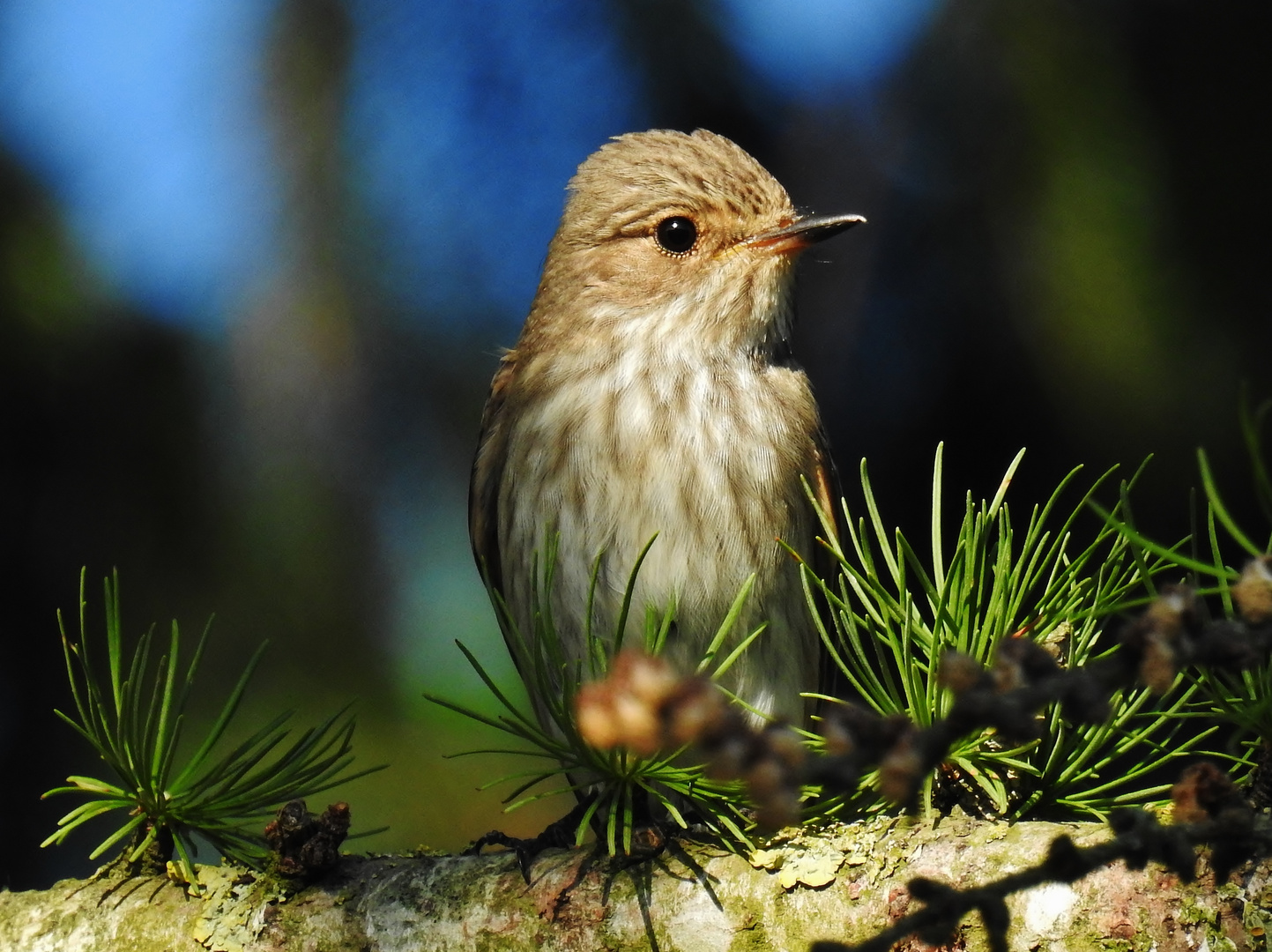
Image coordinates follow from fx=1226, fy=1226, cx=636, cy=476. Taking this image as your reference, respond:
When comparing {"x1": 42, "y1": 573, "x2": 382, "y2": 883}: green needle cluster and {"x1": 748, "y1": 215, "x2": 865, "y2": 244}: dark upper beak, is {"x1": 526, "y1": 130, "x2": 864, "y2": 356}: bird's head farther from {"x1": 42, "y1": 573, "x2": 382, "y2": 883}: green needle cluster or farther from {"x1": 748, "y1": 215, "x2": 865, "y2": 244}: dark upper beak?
{"x1": 42, "y1": 573, "x2": 382, "y2": 883}: green needle cluster

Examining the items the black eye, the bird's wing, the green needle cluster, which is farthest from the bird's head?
the green needle cluster

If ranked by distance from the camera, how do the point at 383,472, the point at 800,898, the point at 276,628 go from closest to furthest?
the point at 800,898, the point at 276,628, the point at 383,472

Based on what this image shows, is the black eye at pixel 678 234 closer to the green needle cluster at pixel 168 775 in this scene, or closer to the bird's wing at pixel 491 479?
the bird's wing at pixel 491 479

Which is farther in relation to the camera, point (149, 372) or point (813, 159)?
point (813, 159)

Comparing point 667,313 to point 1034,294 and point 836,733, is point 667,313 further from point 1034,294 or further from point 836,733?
point 836,733

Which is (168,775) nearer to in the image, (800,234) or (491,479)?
(491,479)

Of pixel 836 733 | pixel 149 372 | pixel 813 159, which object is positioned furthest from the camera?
pixel 813 159

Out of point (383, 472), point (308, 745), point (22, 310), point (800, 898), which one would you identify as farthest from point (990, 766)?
point (22, 310)
